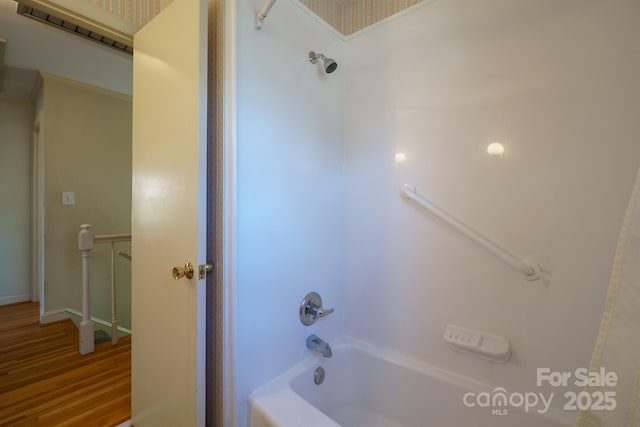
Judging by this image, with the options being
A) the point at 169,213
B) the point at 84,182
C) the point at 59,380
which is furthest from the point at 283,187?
the point at 84,182

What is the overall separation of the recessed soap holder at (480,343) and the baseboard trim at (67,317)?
283 cm

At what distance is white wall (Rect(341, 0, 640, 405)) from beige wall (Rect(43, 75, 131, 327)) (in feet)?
9.34

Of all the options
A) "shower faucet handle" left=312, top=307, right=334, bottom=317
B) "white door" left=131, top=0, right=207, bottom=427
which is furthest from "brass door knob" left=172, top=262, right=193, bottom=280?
"shower faucet handle" left=312, top=307, right=334, bottom=317

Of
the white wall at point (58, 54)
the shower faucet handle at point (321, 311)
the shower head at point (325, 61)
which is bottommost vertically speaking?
the shower faucet handle at point (321, 311)

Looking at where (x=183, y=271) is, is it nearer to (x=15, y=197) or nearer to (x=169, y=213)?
(x=169, y=213)

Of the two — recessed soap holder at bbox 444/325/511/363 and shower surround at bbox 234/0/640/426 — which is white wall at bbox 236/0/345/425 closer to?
shower surround at bbox 234/0/640/426

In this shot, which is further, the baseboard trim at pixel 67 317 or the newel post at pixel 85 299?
the baseboard trim at pixel 67 317

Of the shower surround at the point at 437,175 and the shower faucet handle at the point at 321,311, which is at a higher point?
the shower surround at the point at 437,175

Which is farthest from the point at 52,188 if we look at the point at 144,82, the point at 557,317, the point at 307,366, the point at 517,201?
the point at 557,317

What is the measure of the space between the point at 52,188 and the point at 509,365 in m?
3.80

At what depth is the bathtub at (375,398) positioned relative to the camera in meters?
1.00

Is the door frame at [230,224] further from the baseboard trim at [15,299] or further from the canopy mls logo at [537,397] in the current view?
the baseboard trim at [15,299]

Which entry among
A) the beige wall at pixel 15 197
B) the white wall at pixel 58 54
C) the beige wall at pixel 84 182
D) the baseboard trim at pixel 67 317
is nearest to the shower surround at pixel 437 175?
the white wall at pixel 58 54

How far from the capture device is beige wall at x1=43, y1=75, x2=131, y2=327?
2.63 metres
